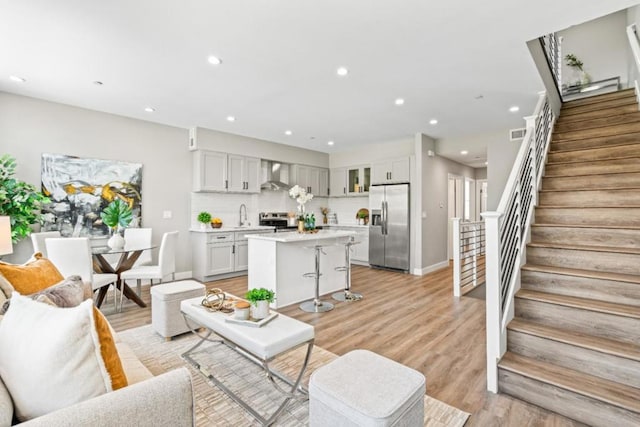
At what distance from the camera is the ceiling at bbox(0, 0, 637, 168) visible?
2.30 metres

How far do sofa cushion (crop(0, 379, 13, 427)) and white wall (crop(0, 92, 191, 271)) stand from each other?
418 centimetres

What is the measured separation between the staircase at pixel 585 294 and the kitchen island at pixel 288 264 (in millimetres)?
2423

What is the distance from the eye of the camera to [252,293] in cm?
201

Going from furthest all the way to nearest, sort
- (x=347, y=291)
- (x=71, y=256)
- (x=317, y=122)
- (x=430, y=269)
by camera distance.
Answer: (x=430, y=269)
(x=317, y=122)
(x=347, y=291)
(x=71, y=256)

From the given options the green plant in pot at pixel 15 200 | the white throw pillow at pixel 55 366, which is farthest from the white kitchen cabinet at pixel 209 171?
the white throw pillow at pixel 55 366

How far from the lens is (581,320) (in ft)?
7.07

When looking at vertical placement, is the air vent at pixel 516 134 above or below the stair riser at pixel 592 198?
above

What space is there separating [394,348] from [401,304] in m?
1.34

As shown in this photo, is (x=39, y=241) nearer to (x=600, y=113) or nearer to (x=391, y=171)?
(x=391, y=171)

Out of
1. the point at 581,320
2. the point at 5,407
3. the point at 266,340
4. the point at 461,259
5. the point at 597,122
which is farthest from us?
the point at 461,259

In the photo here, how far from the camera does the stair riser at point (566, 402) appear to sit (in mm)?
1682

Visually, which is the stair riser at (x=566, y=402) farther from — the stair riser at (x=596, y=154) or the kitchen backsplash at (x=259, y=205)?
the kitchen backsplash at (x=259, y=205)

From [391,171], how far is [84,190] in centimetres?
537

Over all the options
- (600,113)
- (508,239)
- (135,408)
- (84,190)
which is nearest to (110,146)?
(84,190)
